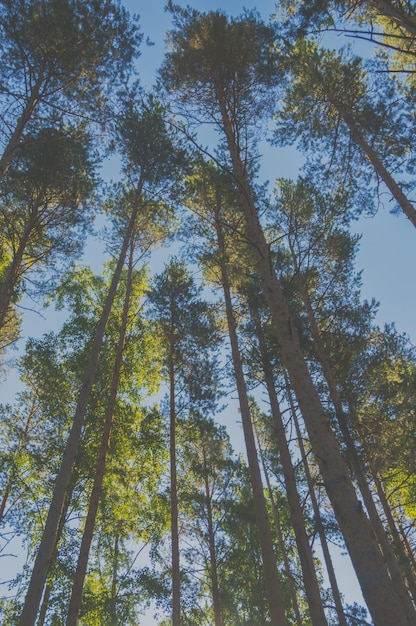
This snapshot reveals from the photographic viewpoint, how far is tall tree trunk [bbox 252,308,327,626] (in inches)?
279

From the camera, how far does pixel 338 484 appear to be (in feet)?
13.0

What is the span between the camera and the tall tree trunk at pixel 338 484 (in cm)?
319

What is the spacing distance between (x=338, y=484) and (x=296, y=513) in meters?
4.58

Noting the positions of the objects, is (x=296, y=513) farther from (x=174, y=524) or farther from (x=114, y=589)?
(x=114, y=589)

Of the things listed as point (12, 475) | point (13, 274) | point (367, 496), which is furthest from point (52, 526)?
point (367, 496)

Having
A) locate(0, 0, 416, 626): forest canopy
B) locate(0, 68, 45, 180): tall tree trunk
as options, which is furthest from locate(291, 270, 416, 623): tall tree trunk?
locate(0, 68, 45, 180): tall tree trunk

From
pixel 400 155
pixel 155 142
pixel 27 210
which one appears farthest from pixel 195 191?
pixel 400 155

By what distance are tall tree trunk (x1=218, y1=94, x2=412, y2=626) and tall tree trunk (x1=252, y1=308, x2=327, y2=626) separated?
2.72 metres

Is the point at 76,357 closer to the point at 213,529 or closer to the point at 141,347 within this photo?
the point at 141,347

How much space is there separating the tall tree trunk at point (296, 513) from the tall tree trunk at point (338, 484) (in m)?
2.72

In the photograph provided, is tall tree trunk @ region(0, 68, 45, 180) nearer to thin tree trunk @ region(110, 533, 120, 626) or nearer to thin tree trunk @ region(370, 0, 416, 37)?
thin tree trunk @ region(370, 0, 416, 37)

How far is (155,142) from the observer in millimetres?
12234

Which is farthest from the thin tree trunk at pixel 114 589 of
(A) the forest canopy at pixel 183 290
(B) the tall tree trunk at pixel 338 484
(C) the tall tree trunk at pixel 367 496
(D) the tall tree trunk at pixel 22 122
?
(D) the tall tree trunk at pixel 22 122

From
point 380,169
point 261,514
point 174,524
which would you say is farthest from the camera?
point 380,169
